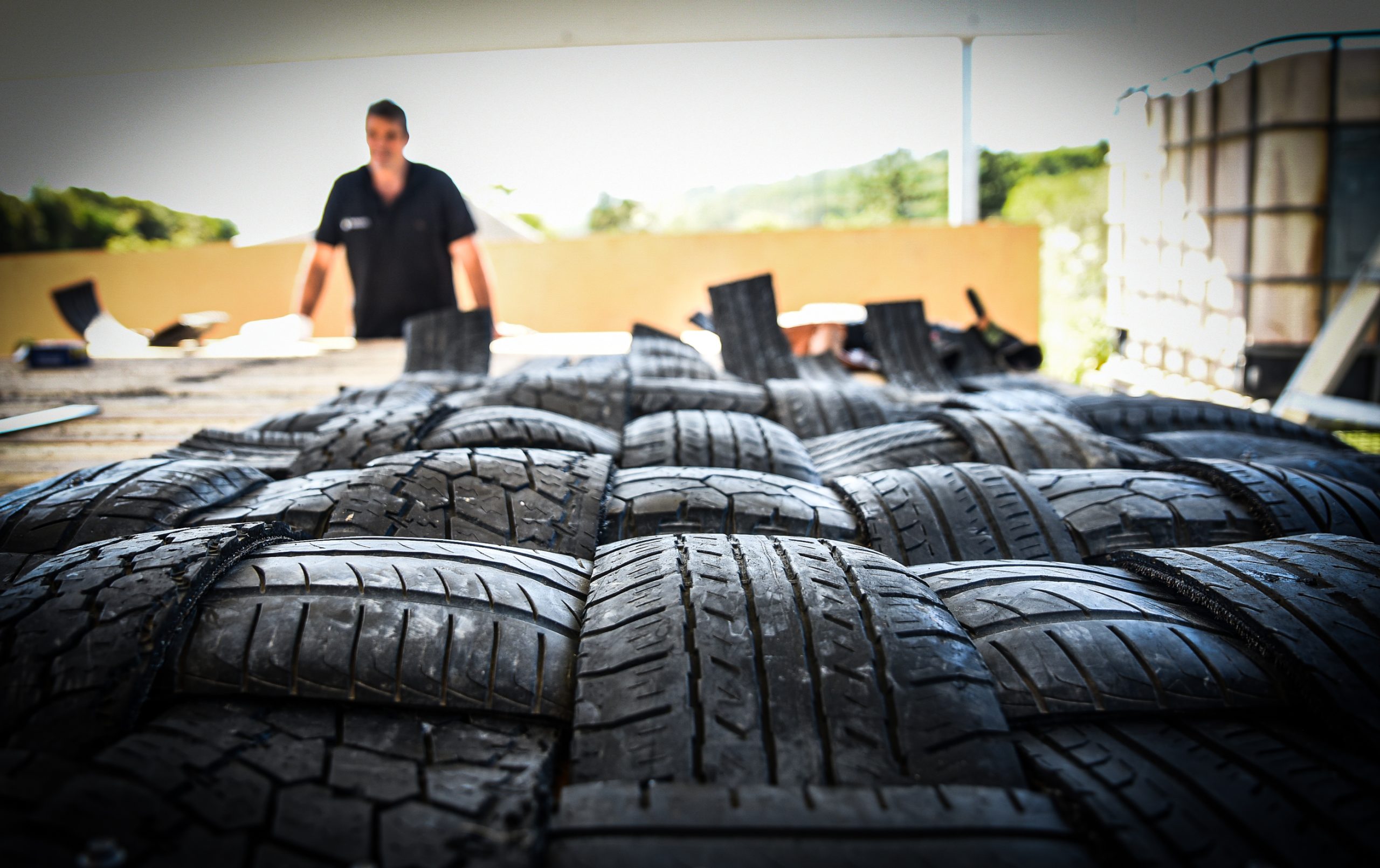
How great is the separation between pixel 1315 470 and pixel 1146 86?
684 centimetres

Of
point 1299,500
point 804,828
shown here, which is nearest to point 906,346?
point 1299,500

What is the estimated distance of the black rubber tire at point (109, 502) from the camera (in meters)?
1.59

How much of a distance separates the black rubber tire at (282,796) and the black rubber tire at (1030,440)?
5.23ft

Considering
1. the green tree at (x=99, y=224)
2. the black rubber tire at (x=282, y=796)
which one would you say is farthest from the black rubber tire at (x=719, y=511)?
the green tree at (x=99, y=224)

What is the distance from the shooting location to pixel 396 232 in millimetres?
5434

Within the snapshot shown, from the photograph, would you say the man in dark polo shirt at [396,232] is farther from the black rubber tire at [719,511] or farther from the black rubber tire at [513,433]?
the black rubber tire at [719,511]

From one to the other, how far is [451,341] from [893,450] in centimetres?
274

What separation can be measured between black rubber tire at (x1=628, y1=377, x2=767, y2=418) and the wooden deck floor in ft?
5.15

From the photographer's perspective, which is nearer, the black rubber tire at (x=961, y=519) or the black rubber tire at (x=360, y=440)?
the black rubber tire at (x=961, y=519)

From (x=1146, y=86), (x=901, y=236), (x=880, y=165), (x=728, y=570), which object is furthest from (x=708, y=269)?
(x=728, y=570)

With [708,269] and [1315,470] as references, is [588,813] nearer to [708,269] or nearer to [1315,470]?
[1315,470]

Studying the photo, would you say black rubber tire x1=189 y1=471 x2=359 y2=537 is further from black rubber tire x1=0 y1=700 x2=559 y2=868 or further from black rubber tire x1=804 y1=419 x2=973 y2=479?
black rubber tire x1=804 y1=419 x2=973 y2=479

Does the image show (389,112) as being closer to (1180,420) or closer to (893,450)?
(893,450)

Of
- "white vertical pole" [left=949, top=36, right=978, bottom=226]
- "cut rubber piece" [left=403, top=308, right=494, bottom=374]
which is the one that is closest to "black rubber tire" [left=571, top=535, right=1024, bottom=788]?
"cut rubber piece" [left=403, top=308, right=494, bottom=374]
